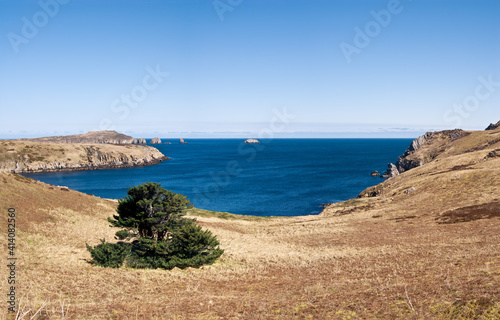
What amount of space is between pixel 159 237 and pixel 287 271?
12.9 m

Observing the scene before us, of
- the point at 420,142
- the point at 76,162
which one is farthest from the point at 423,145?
the point at 76,162

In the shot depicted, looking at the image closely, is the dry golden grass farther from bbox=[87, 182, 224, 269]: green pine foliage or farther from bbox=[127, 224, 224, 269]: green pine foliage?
bbox=[87, 182, 224, 269]: green pine foliage

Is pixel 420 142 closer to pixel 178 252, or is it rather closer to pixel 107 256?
pixel 178 252

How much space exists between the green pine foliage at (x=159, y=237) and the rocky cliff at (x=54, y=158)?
521ft

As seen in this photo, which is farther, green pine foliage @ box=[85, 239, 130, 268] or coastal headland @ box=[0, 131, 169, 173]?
coastal headland @ box=[0, 131, 169, 173]

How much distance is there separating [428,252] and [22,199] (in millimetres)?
46567

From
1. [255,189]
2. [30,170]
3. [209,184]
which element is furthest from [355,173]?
[30,170]

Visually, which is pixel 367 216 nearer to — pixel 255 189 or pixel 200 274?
pixel 200 274

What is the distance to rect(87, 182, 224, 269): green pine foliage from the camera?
24.6m

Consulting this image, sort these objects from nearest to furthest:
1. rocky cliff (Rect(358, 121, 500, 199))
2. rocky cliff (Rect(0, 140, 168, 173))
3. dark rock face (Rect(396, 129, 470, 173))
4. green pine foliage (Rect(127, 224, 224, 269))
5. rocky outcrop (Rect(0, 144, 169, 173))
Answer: green pine foliage (Rect(127, 224, 224, 269))
rocky cliff (Rect(358, 121, 500, 199))
dark rock face (Rect(396, 129, 470, 173))
rocky outcrop (Rect(0, 144, 169, 173))
rocky cliff (Rect(0, 140, 168, 173))

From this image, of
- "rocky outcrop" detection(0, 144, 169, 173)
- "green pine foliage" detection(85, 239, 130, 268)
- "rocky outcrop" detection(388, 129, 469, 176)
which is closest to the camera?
"green pine foliage" detection(85, 239, 130, 268)

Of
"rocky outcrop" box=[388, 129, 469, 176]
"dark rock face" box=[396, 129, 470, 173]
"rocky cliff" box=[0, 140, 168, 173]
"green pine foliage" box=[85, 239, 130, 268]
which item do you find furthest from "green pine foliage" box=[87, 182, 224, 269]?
"rocky cliff" box=[0, 140, 168, 173]

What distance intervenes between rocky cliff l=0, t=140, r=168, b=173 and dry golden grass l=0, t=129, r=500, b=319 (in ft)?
→ 463

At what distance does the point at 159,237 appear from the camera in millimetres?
28969
